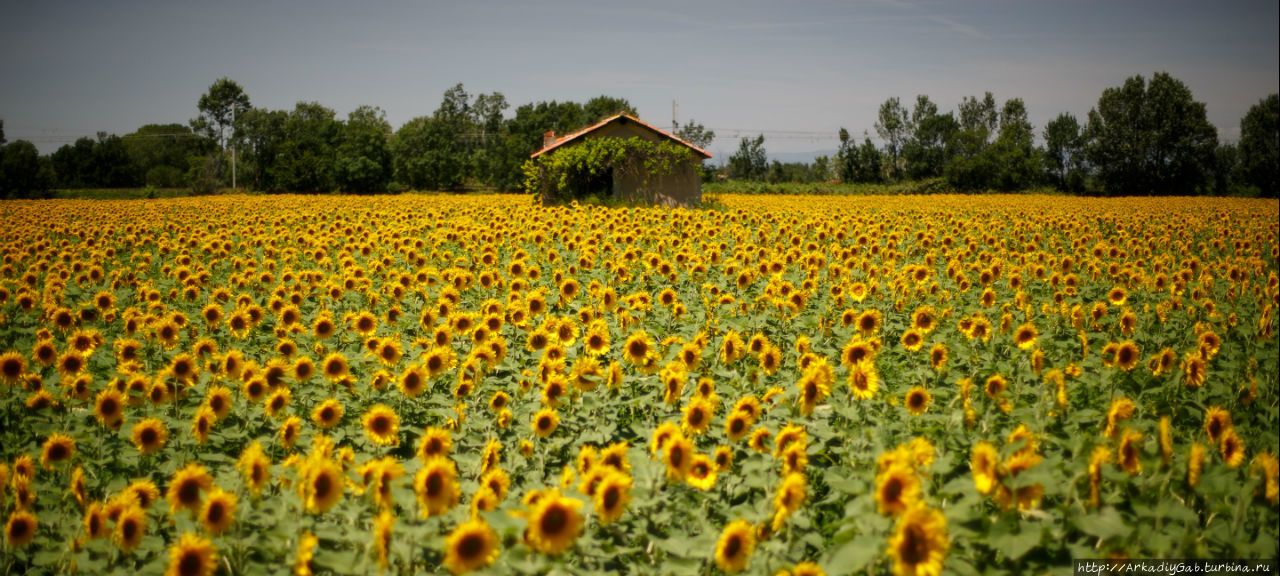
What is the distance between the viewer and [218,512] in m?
2.37

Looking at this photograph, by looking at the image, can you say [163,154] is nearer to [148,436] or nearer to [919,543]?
[148,436]

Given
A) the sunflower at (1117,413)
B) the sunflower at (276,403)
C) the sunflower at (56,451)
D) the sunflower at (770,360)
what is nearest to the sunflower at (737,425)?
the sunflower at (770,360)

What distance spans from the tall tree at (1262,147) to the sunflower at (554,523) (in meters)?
63.7

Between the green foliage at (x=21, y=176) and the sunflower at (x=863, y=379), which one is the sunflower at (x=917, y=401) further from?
the green foliage at (x=21, y=176)

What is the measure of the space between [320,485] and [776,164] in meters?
78.4

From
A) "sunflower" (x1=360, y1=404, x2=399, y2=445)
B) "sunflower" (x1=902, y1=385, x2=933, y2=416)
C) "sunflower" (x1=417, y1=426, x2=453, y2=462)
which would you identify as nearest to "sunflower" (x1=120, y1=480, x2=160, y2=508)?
"sunflower" (x1=360, y1=404, x2=399, y2=445)

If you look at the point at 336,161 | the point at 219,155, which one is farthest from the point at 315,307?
the point at 219,155

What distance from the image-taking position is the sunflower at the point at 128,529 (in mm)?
2422

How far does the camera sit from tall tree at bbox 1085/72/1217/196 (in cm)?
5269

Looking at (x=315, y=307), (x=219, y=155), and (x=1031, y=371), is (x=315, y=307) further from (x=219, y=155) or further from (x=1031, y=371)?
(x=219, y=155)

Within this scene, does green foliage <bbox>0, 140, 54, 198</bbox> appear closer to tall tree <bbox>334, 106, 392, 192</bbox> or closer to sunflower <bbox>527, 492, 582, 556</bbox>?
tall tree <bbox>334, 106, 392, 192</bbox>

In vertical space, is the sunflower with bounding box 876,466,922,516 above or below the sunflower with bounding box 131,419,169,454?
above

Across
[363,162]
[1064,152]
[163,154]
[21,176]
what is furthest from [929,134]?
[163,154]

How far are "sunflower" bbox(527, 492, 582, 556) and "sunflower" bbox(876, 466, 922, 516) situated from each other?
1.00 m
